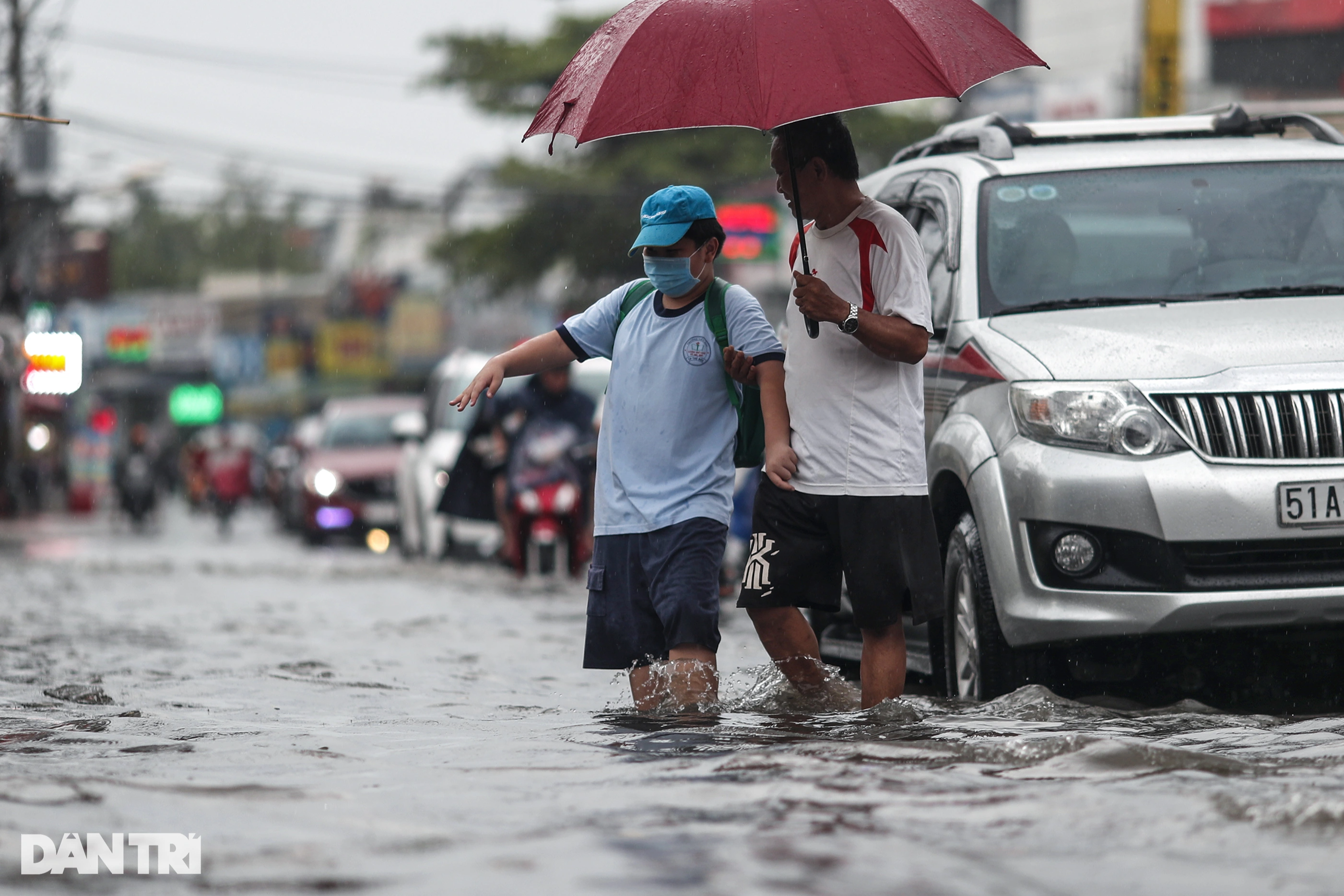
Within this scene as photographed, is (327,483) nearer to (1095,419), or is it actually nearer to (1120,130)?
(1120,130)

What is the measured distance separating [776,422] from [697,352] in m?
0.31

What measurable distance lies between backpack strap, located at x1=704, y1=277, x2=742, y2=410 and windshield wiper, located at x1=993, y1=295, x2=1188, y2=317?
3.49 ft

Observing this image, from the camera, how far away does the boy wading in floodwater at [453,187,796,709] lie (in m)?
5.61

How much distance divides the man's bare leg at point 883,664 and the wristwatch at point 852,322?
874mm

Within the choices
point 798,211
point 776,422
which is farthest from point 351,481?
point 798,211

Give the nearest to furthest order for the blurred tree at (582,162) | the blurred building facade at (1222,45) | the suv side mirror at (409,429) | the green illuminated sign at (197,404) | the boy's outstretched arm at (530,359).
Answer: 1. the boy's outstretched arm at (530,359)
2. the suv side mirror at (409,429)
3. the blurred tree at (582,162)
4. the blurred building facade at (1222,45)
5. the green illuminated sign at (197,404)

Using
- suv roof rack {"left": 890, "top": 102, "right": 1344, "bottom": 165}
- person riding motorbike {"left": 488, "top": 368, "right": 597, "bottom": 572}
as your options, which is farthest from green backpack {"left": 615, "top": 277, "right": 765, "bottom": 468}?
person riding motorbike {"left": 488, "top": 368, "right": 597, "bottom": 572}

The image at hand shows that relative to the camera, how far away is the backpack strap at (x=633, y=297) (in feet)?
19.3

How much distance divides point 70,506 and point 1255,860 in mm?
37953

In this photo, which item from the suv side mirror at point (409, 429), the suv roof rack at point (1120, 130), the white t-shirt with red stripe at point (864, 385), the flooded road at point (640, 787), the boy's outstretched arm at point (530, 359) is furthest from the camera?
the suv side mirror at point (409, 429)

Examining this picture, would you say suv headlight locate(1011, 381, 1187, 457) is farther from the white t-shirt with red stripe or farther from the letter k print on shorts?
the letter k print on shorts

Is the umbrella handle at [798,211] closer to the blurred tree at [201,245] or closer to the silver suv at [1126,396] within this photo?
the silver suv at [1126,396]

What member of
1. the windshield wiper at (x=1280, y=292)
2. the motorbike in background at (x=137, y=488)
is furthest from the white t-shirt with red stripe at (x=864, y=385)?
the motorbike in background at (x=137, y=488)

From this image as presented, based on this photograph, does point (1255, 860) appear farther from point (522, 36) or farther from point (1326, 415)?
point (522, 36)
